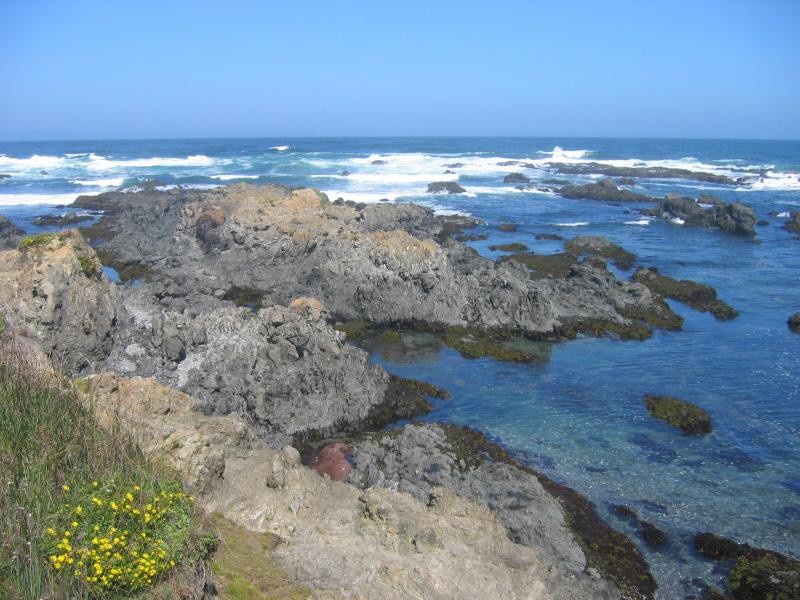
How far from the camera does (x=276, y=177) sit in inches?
2948

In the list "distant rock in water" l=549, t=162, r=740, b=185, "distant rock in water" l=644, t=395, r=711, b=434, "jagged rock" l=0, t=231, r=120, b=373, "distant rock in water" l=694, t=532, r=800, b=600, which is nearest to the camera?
"distant rock in water" l=694, t=532, r=800, b=600

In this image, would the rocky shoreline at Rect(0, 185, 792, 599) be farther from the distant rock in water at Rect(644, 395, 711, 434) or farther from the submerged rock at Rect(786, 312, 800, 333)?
the distant rock in water at Rect(644, 395, 711, 434)

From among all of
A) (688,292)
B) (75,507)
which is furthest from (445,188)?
(75,507)

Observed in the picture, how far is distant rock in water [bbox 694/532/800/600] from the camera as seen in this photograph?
1023 cm

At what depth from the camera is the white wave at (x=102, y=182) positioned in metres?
67.5

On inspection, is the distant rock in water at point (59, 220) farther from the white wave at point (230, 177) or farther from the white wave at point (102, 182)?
the white wave at point (230, 177)

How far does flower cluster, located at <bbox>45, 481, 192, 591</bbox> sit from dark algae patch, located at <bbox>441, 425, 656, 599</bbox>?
26.4ft

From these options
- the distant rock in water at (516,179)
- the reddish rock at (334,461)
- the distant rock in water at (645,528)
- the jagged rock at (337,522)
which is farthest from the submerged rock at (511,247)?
the distant rock in water at (516,179)

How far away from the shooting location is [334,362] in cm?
1706

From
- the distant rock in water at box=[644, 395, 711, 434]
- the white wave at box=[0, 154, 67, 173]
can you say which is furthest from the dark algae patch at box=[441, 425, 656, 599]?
the white wave at box=[0, 154, 67, 173]

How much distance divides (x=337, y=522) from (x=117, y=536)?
12.4 ft

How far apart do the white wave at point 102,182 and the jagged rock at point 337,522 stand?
65.4 meters

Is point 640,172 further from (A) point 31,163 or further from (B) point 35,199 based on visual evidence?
(A) point 31,163

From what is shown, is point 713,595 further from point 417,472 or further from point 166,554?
point 166,554
